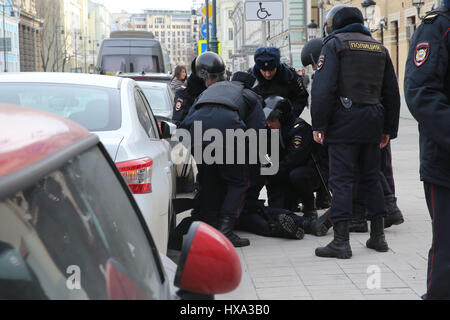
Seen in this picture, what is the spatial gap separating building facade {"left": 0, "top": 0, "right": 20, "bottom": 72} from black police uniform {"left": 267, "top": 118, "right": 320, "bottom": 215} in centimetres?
7108

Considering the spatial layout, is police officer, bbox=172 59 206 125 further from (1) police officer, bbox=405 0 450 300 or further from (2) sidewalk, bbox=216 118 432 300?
(1) police officer, bbox=405 0 450 300

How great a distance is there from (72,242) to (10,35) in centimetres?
8218

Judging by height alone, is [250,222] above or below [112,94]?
below

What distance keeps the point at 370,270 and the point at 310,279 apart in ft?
1.58

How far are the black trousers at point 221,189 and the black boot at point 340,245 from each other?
36.5 inches

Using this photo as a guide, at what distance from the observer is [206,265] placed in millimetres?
1979

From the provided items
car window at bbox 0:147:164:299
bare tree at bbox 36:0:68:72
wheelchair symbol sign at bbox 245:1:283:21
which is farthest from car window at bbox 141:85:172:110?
bare tree at bbox 36:0:68:72

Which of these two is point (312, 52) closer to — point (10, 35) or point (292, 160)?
point (292, 160)

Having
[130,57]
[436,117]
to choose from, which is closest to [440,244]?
[436,117]

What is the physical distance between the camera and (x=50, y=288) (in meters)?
1.58

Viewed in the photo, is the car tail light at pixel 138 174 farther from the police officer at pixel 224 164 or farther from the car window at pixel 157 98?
the car window at pixel 157 98

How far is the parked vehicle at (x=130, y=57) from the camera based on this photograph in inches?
1147
